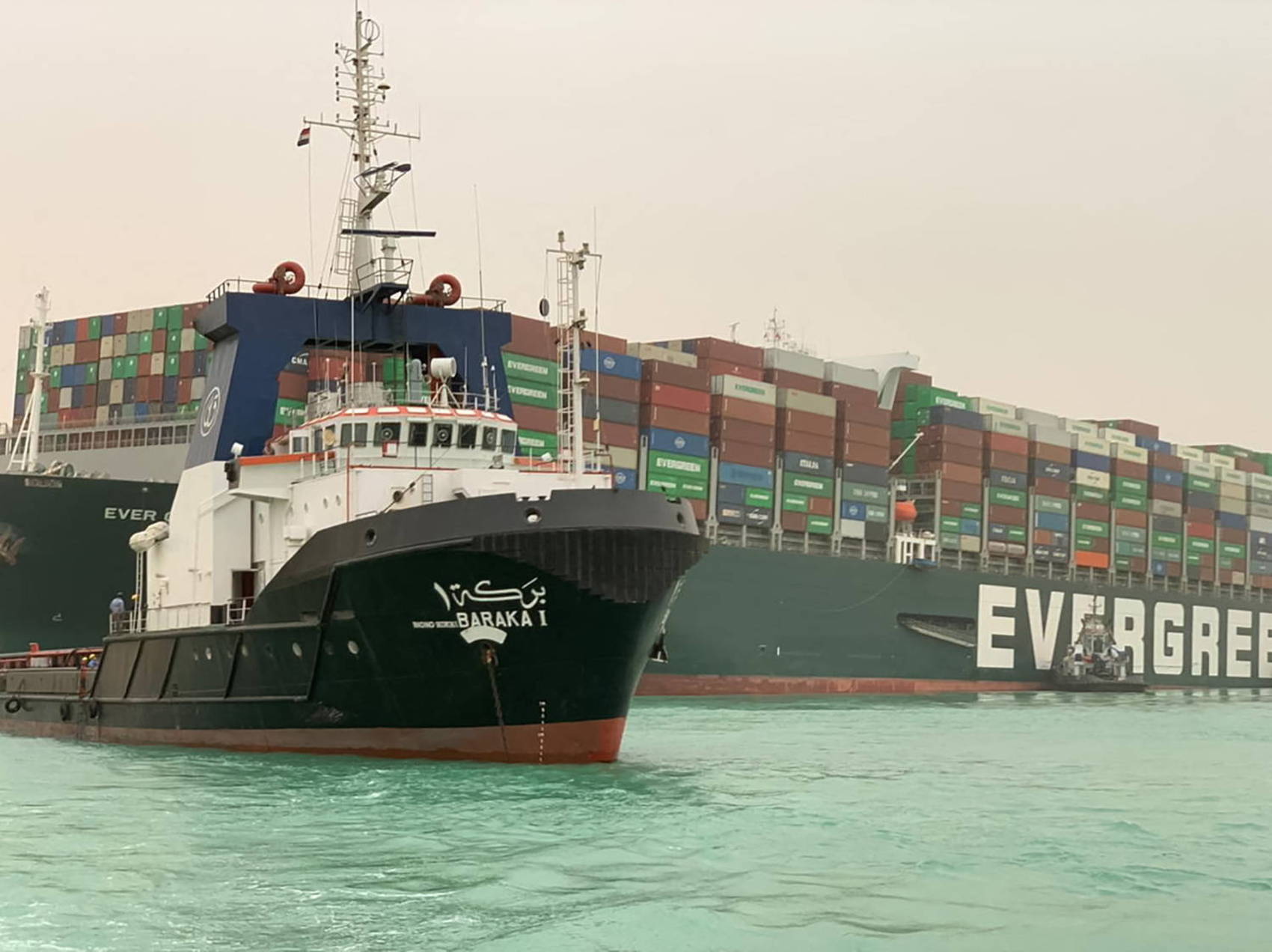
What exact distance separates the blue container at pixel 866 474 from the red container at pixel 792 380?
2.70 metres

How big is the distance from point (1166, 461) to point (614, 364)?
2599cm

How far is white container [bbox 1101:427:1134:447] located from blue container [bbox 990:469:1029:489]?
22.8 feet

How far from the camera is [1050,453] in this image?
52594mm

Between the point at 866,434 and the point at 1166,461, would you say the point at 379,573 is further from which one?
the point at 1166,461

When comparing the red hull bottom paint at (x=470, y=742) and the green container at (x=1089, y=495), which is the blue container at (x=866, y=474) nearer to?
the green container at (x=1089, y=495)

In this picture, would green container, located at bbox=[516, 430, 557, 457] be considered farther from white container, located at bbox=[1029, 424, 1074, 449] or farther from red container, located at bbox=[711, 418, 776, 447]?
white container, located at bbox=[1029, 424, 1074, 449]

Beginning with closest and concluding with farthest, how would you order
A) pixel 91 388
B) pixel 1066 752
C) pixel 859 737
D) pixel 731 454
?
pixel 1066 752 < pixel 859 737 < pixel 91 388 < pixel 731 454

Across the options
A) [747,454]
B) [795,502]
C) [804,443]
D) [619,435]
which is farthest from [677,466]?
[804,443]

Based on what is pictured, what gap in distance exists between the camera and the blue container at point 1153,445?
59.0m

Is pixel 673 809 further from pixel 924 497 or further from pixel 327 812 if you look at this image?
pixel 924 497

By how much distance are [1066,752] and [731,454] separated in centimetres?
2028

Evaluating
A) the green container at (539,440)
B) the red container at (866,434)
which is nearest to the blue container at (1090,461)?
the red container at (866,434)

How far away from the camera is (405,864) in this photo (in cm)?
1207

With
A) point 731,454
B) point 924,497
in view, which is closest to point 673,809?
point 731,454
